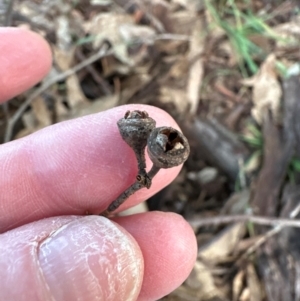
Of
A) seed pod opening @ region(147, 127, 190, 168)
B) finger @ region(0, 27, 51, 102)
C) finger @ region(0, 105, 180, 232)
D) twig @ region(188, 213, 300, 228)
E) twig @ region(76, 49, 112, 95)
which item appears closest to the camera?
seed pod opening @ region(147, 127, 190, 168)

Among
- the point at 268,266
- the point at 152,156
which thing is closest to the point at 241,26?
the point at 268,266

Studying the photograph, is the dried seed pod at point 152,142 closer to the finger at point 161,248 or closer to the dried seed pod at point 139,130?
the dried seed pod at point 139,130

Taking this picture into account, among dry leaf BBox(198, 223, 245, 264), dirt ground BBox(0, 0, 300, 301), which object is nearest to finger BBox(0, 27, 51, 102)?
dirt ground BBox(0, 0, 300, 301)

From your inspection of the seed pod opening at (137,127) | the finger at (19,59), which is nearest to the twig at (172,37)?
the finger at (19,59)

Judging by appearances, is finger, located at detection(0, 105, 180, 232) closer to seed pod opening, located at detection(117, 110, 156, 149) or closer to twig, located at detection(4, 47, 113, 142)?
seed pod opening, located at detection(117, 110, 156, 149)

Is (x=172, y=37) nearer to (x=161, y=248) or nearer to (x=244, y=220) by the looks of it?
(x=244, y=220)

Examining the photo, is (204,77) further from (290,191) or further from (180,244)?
(180,244)

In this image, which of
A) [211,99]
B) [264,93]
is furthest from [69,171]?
[264,93]
